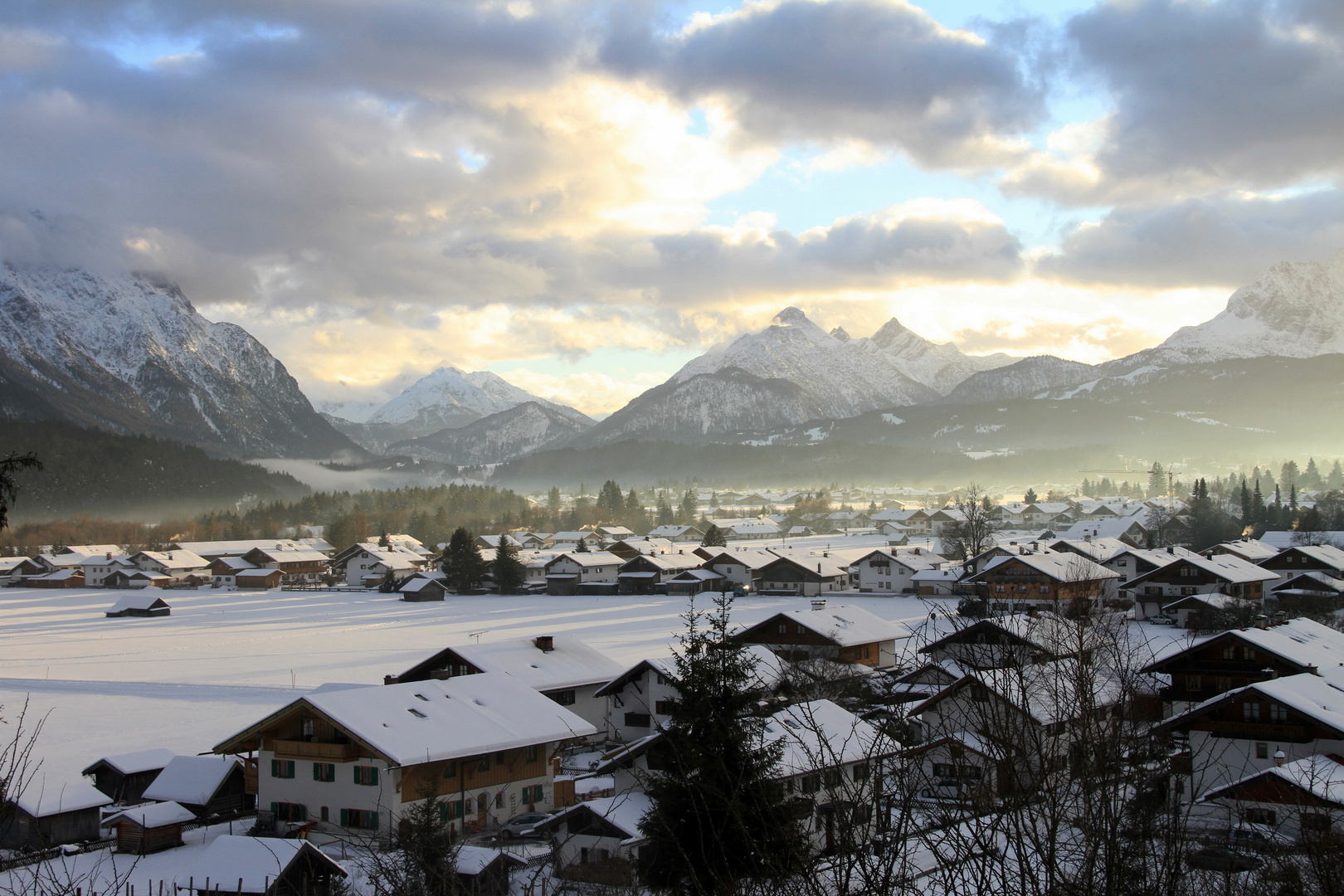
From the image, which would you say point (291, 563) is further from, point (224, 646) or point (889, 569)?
point (889, 569)

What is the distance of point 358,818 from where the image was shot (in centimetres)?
1741

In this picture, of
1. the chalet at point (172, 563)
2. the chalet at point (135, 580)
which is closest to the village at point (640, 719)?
the chalet at point (135, 580)

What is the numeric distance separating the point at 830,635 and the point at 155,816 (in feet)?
68.7

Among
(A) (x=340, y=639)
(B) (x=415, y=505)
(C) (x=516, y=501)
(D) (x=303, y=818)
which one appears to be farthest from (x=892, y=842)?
(C) (x=516, y=501)

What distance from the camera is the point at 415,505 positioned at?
142 meters

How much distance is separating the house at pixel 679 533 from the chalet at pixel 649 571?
38451mm

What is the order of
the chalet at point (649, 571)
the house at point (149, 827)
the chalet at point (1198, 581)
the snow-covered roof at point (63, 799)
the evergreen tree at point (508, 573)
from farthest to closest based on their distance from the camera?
the evergreen tree at point (508, 573)
the chalet at point (649, 571)
the chalet at point (1198, 581)
the snow-covered roof at point (63, 799)
the house at point (149, 827)

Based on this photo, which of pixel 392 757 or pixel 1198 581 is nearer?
pixel 392 757

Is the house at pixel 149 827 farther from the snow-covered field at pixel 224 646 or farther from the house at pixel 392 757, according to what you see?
the snow-covered field at pixel 224 646

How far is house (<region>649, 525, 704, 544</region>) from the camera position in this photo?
115125 mm

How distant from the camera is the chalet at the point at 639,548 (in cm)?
7881

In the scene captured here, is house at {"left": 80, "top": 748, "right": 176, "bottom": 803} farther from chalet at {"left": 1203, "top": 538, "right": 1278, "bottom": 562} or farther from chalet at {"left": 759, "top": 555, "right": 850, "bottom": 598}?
chalet at {"left": 1203, "top": 538, "right": 1278, "bottom": 562}

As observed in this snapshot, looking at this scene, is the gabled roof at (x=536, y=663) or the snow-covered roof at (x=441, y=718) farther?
the gabled roof at (x=536, y=663)

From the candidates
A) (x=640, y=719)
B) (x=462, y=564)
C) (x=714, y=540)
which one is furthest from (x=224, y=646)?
(x=714, y=540)
